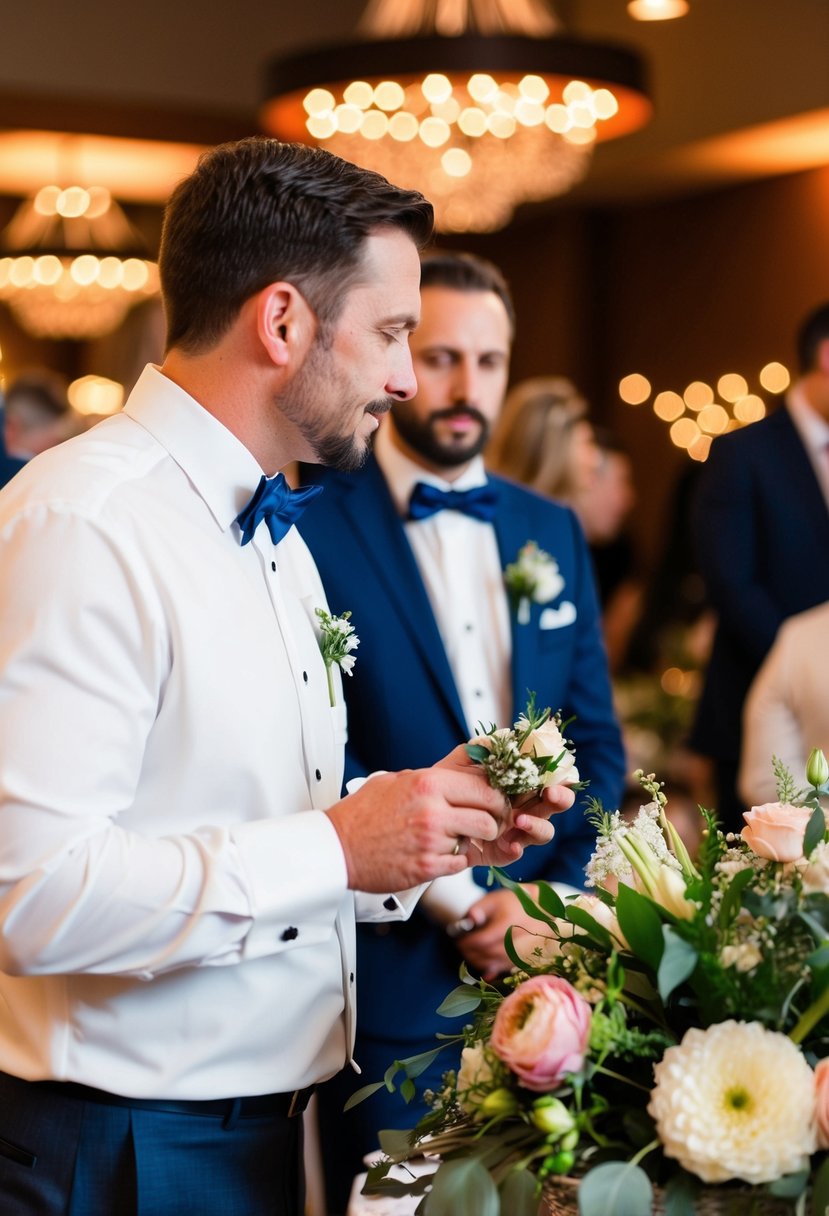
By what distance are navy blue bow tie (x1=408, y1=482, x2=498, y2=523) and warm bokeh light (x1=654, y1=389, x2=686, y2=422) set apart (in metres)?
6.89

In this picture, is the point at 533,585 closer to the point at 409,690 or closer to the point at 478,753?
the point at 409,690

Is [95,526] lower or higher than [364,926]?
A: higher

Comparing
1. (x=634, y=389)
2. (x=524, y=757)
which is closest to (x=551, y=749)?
(x=524, y=757)

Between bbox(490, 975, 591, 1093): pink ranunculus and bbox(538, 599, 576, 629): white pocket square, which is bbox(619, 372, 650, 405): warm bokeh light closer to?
bbox(538, 599, 576, 629): white pocket square

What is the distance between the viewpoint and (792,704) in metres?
3.39

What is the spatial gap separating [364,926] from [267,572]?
3.42 ft

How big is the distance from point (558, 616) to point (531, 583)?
0.32ft

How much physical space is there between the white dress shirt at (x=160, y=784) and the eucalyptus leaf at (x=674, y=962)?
0.34 metres

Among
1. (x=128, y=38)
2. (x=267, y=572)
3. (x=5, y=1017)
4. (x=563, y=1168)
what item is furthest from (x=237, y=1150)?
(x=128, y=38)

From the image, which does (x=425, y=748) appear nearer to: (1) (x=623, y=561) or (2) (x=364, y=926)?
(2) (x=364, y=926)

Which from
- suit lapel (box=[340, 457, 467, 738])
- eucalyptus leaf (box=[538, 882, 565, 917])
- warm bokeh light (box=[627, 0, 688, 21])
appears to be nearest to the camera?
eucalyptus leaf (box=[538, 882, 565, 917])

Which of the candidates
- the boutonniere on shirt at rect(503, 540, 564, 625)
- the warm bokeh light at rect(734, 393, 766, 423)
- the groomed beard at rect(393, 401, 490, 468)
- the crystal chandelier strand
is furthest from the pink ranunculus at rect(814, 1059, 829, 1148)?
the warm bokeh light at rect(734, 393, 766, 423)

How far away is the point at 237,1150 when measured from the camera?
164 cm

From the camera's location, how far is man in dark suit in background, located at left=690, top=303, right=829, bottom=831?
4371 mm
